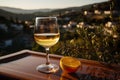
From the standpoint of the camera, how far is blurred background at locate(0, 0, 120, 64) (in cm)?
190

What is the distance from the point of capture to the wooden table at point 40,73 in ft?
2.96

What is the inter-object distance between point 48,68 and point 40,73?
0.06 meters

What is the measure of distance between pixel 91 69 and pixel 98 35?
971 mm

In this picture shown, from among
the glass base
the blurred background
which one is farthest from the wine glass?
the blurred background

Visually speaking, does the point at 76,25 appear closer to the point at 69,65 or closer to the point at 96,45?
the point at 96,45

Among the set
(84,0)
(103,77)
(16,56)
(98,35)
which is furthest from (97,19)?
(103,77)

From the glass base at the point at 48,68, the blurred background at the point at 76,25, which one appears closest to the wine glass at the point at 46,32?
the glass base at the point at 48,68

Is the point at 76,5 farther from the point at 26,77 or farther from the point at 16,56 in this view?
the point at 26,77

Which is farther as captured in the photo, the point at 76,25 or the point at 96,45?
the point at 76,25

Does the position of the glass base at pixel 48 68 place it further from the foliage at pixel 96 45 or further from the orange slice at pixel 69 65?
the foliage at pixel 96 45

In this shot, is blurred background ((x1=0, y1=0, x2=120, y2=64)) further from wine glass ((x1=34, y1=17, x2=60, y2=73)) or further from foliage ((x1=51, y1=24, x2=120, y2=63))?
wine glass ((x1=34, y1=17, x2=60, y2=73))

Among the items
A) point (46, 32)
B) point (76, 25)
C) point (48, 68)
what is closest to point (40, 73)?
point (48, 68)

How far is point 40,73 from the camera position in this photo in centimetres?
94

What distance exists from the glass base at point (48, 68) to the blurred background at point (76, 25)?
747mm
